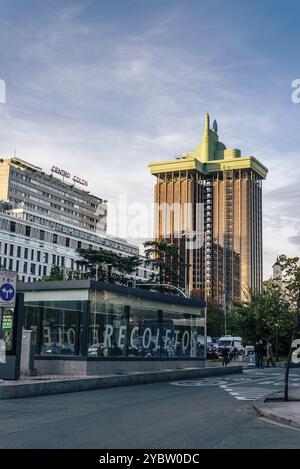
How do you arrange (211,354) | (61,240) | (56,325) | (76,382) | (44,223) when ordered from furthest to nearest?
(61,240), (44,223), (211,354), (56,325), (76,382)

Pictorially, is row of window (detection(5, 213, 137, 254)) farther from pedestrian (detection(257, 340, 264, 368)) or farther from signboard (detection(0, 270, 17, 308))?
signboard (detection(0, 270, 17, 308))

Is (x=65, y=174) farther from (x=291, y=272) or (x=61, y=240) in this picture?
(x=291, y=272)

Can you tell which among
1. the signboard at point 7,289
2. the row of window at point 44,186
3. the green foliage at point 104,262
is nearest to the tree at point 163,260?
the green foliage at point 104,262

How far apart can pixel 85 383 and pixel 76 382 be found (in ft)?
1.94

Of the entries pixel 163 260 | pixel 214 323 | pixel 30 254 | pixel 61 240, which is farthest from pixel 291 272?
pixel 61 240

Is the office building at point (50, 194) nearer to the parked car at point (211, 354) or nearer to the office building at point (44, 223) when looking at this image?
the office building at point (44, 223)

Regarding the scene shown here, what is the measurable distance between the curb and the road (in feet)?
1.49

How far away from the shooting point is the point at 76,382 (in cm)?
1941

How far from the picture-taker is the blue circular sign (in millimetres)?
17578

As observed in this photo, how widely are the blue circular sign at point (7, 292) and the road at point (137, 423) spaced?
3043 mm

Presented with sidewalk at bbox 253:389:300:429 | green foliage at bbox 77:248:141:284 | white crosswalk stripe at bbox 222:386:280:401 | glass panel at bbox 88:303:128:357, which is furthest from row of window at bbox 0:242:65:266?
sidewalk at bbox 253:389:300:429

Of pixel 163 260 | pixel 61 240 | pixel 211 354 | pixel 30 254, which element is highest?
pixel 61 240

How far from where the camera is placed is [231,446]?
8.81 metres

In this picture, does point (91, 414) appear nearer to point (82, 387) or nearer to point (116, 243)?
point (82, 387)
